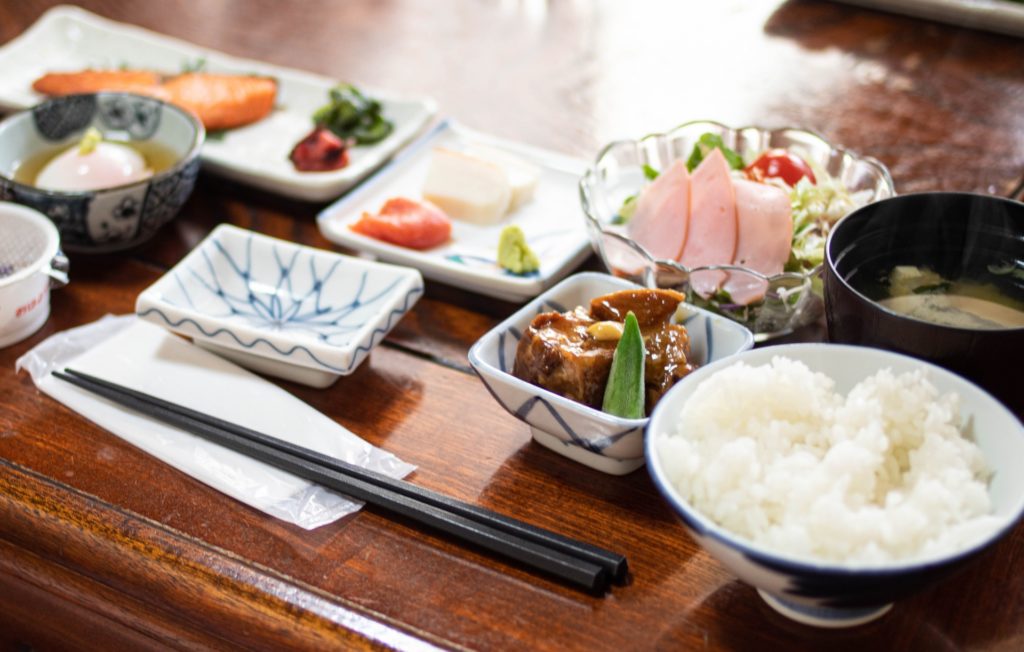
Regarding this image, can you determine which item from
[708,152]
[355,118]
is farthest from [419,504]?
[355,118]

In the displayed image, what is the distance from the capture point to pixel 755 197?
4.88 ft

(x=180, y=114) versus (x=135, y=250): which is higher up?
(x=180, y=114)

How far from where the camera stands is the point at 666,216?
5.02 feet

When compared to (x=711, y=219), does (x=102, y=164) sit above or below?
below

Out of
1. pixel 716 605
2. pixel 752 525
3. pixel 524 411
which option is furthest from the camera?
pixel 524 411

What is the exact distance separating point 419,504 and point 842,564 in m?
0.50

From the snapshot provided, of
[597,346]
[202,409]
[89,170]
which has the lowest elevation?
[202,409]

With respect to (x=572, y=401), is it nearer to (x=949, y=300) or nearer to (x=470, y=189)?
(x=949, y=300)

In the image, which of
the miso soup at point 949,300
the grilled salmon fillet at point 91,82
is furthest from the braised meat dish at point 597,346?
the grilled salmon fillet at point 91,82

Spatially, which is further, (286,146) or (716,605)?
(286,146)

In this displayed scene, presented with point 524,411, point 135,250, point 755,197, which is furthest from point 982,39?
point 135,250

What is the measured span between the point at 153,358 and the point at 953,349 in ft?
3.63

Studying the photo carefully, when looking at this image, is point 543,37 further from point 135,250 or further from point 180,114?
point 135,250

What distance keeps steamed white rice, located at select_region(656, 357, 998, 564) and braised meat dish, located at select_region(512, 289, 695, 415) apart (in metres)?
0.16
